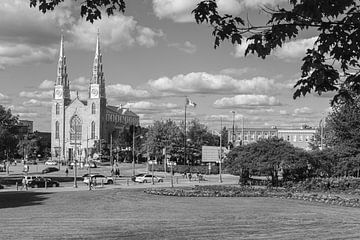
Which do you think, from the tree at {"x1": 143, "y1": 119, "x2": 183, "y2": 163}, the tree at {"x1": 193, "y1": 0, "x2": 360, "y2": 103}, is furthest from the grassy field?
the tree at {"x1": 143, "y1": 119, "x2": 183, "y2": 163}

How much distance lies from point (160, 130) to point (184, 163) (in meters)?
11.6

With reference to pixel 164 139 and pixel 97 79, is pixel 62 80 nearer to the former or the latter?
pixel 97 79

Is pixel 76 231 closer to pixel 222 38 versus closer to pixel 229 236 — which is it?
pixel 229 236

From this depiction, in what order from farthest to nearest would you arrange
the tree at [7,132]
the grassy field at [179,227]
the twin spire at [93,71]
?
the twin spire at [93,71] → the tree at [7,132] → the grassy field at [179,227]

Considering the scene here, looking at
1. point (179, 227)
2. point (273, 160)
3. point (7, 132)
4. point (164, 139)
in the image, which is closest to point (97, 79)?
point (164, 139)

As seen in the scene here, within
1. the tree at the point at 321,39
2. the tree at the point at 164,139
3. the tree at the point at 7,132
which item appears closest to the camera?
the tree at the point at 321,39

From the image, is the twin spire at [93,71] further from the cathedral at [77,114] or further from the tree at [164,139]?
the tree at [164,139]

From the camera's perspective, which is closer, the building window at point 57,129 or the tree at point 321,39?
the tree at point 321,39

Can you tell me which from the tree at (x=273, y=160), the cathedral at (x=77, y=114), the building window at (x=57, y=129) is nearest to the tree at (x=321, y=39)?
the tree at (x=273, y=160)

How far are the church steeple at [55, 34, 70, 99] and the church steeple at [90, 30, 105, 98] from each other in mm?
11571

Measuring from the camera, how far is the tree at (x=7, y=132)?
85.2 meters

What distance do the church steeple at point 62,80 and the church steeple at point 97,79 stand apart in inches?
456

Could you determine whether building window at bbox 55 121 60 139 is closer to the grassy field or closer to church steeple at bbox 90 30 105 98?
church steeple at bbox 90 30 105 98

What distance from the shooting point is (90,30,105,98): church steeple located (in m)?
186
